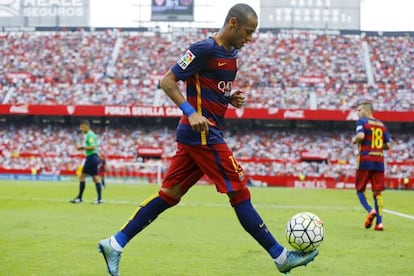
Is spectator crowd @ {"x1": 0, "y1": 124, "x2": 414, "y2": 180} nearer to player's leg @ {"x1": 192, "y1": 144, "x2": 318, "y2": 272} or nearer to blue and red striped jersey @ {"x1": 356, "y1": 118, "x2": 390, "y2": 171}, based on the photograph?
blue and red striped jersey @ {"x1": 356, "y1": 118, "x2": 390, "y2": 171}

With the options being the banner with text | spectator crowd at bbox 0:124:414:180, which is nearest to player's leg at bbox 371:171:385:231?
spectator crowd at bbox 0:124:414:180

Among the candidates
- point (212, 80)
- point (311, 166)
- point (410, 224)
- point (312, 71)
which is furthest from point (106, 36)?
point (212, 80)

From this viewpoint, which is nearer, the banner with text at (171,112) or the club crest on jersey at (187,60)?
the club crest on jersey at (187,60)

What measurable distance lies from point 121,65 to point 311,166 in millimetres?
19148

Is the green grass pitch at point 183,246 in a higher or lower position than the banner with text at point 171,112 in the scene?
higher

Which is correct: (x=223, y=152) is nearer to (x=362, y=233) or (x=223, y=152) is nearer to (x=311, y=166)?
(x=362, y=233)

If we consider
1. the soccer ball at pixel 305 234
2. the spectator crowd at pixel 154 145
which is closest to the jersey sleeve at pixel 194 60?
the soccer ball at pixel 305 234

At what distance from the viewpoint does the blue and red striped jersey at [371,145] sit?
11602 mm

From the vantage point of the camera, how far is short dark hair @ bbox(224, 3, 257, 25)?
218 inches

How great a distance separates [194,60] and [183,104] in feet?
1.30

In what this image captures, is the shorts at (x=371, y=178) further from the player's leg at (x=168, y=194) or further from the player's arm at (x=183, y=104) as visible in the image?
the player's arm at (x=183, y=104)

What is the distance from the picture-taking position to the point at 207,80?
563 centimetres

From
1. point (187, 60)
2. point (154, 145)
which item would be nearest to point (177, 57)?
point (154, 145)

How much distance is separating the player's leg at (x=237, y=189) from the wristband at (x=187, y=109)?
0.36 metres
